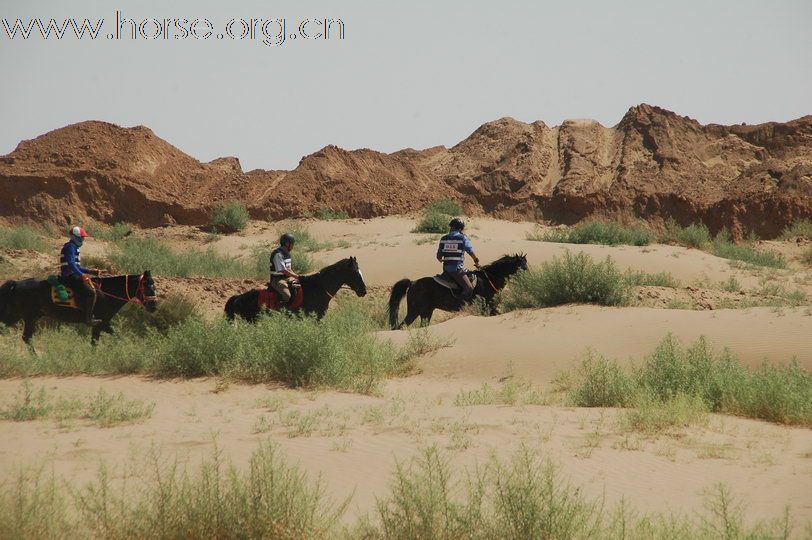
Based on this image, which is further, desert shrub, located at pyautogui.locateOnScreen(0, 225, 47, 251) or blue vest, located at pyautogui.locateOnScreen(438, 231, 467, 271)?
desert shrub, located at pyautogui.locateOnScreen(0, 225, 47, 251)

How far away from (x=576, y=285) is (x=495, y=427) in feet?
26.0

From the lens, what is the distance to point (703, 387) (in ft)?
36.9

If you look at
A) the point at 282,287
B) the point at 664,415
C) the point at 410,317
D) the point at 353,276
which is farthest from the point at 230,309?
the point at 664,415

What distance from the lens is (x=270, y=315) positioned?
1566 centimetres

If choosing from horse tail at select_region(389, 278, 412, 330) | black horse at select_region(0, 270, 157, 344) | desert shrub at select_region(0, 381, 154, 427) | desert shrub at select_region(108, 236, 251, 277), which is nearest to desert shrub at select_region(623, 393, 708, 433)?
desert shrub at select_region(0, 381, 154, 427)

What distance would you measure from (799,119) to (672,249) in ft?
74.5

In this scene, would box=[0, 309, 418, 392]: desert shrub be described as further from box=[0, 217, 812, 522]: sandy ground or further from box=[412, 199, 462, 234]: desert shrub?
box=[412, 199, 462, 234]: desert shrub

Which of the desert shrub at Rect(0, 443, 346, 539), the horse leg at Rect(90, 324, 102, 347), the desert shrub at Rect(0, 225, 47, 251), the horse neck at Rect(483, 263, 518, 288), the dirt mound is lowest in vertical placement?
the horse leg at Rect(90, 324, 102, 347)

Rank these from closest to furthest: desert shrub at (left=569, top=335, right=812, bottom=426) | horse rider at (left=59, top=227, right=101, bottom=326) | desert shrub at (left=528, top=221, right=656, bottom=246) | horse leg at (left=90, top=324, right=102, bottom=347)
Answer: desert shrub at (left=569, top=335, right=812, bottom=426), horse leg at (left=90, top=324, right=102, bottom=347), horse rider at (left=59, top=227, right=101, bottom=326), desert shrub at (left=528, top=221, right=656, bottom=246)

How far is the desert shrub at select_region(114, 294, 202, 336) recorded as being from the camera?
1742 centimetres

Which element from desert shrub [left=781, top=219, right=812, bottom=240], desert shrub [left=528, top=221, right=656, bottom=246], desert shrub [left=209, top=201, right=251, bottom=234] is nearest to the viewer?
desert shrub [left=528, top=221, right=656, bottom=246]

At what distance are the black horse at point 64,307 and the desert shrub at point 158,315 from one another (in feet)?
2.63

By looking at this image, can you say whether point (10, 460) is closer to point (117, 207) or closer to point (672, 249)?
point (672, 249)

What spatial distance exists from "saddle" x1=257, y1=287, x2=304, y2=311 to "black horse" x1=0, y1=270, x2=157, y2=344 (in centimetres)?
198
